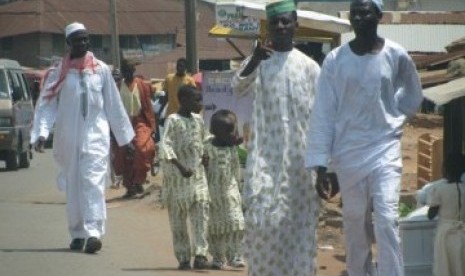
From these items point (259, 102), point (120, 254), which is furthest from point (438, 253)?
point (120, 254)

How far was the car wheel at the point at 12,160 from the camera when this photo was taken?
2605 centimetres

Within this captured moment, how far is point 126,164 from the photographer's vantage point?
18188 mm

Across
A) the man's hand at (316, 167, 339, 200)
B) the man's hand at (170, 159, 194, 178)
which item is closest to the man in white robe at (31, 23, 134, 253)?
the man's hand at (170, 159, 194, 178)

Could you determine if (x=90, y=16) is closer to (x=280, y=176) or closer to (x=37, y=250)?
(x=37, y=250)

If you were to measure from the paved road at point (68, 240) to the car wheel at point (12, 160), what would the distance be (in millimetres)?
5956

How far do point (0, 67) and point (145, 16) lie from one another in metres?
47.6

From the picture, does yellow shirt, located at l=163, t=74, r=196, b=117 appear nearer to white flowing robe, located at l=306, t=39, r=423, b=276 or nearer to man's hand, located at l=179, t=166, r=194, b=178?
man's hand, located at l=179, t=166, r=194, b=178

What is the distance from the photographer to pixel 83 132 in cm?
1212

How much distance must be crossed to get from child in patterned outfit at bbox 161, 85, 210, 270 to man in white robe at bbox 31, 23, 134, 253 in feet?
3.05

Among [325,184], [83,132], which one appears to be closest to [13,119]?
[83,132]

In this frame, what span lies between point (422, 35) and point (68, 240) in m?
16.6

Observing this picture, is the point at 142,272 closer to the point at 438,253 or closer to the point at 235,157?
the point at 235,157

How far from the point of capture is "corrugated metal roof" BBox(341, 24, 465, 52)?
2823 centimetres

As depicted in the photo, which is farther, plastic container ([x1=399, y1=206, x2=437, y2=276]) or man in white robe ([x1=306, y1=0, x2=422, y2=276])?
plastic container ([x1=399, y1=206, x2=437, y2=276])
